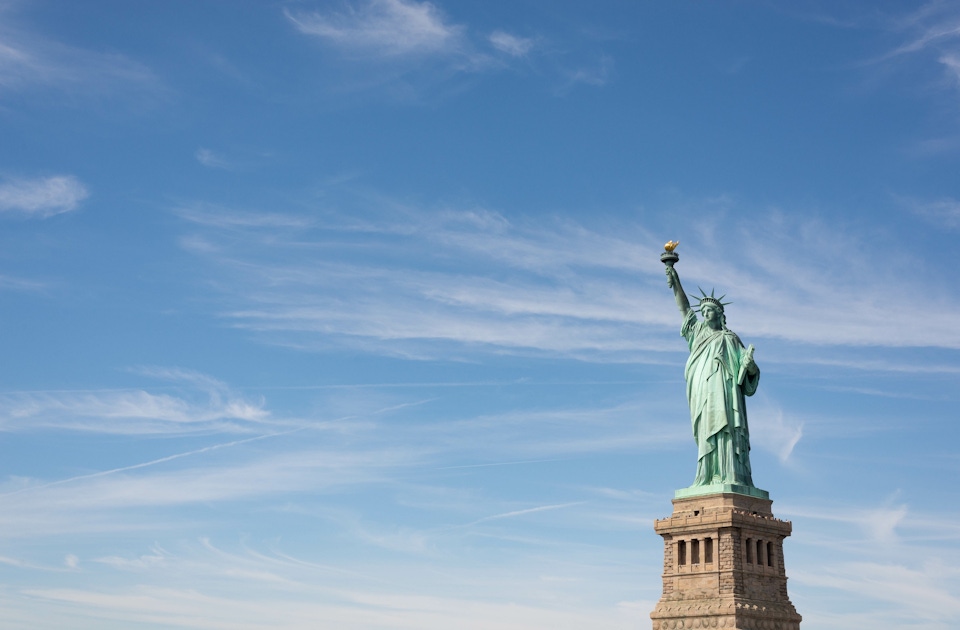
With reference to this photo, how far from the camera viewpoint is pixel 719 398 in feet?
187

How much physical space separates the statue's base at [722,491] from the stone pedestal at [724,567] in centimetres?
18

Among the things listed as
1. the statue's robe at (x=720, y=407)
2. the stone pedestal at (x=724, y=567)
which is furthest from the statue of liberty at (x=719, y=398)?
the stone pedestal at (x=724, y=567)

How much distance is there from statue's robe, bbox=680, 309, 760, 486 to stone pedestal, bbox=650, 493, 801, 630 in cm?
152

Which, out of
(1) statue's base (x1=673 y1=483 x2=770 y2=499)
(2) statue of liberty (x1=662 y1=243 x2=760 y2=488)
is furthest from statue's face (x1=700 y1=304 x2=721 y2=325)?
(1) statue's base (x1=673 y1=483 x2=770 y2=499)

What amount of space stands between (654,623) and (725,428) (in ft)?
30.1

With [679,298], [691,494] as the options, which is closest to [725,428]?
[691,494]

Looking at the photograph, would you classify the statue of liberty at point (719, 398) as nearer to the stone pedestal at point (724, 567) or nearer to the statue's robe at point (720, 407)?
the statue's robe at point (720, 407)

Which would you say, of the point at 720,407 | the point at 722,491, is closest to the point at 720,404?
the point at 720,407

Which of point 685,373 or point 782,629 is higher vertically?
point 685,373

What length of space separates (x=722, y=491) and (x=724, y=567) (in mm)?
3370

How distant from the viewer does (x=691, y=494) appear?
56156 millimetres

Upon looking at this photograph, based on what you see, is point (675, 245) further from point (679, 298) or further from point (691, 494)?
point (691, 494)

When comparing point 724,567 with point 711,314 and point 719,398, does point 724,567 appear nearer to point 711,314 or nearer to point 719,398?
point 719,398

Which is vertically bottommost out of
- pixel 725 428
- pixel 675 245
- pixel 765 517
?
pixel 765 517
